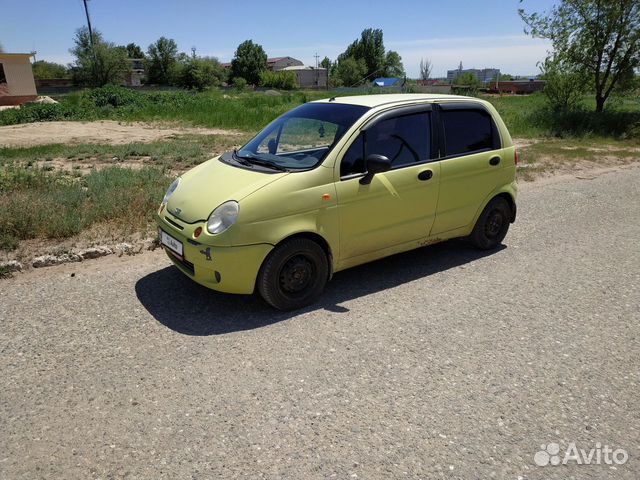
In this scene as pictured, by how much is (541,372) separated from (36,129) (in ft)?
73.7

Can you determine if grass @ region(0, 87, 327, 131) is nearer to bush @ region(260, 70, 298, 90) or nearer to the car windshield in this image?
the car windshield

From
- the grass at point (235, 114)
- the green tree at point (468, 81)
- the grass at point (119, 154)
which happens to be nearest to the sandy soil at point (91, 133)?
the grass at point (235, 114)

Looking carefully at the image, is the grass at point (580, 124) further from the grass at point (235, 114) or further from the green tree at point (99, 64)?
the green tree at point (99, 64)

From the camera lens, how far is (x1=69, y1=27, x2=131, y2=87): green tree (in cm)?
6366

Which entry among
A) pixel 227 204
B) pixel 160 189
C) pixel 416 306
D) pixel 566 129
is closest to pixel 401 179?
pixel 416 306

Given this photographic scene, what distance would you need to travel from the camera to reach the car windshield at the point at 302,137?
4477mm

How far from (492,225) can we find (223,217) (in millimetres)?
3451

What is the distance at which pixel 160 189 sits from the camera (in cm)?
750

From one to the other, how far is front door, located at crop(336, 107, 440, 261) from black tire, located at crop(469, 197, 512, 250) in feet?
3.04

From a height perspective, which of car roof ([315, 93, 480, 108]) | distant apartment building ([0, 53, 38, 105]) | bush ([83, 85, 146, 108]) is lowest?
car roof ([315, 93, 480, 108])

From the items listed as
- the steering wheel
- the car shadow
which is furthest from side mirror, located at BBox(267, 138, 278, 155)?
the car shadow

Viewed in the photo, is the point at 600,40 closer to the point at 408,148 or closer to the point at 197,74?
the point at 408,148

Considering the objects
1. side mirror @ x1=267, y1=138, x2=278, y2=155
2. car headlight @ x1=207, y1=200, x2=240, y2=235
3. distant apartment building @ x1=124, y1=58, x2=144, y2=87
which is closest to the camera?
car headlight @ x1=207, y1=200, x2=240, y2=235

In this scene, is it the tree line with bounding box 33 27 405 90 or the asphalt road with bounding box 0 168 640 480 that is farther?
the tree line with bounding box 33 27 405 90
